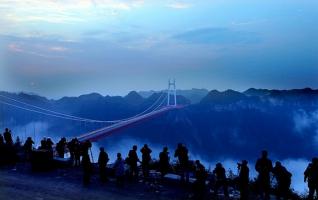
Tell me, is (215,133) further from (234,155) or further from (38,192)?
(38,192)

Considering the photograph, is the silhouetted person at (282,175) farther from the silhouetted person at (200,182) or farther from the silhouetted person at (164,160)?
the silhouetted person at (164,160)

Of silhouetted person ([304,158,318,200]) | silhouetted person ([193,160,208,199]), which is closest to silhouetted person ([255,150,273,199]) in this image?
silhouetted person ([304,158,318,200])

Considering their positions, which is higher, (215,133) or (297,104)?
(297,104)

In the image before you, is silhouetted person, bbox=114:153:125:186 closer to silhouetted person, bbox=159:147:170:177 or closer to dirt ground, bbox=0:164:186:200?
dirt ground, bbox=0:164:186:200

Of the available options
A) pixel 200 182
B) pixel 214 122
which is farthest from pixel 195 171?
pixel 214 122

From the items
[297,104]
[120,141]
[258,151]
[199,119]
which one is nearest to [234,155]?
[258,151]

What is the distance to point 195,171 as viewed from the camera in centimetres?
A: 1608

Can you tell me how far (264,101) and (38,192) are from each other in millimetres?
156372

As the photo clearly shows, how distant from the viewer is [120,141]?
11312 cm

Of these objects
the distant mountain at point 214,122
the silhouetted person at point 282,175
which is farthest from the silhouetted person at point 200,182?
the distant mountain at point 214,122

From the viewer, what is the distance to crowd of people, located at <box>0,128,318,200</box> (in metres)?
13.1

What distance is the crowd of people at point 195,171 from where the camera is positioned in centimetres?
1309

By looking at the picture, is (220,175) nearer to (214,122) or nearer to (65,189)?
(65,189)

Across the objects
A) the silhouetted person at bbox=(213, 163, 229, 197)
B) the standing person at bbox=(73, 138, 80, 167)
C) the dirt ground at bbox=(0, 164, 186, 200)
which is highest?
the standing person at bbox=(73, 138, 80, 167)
